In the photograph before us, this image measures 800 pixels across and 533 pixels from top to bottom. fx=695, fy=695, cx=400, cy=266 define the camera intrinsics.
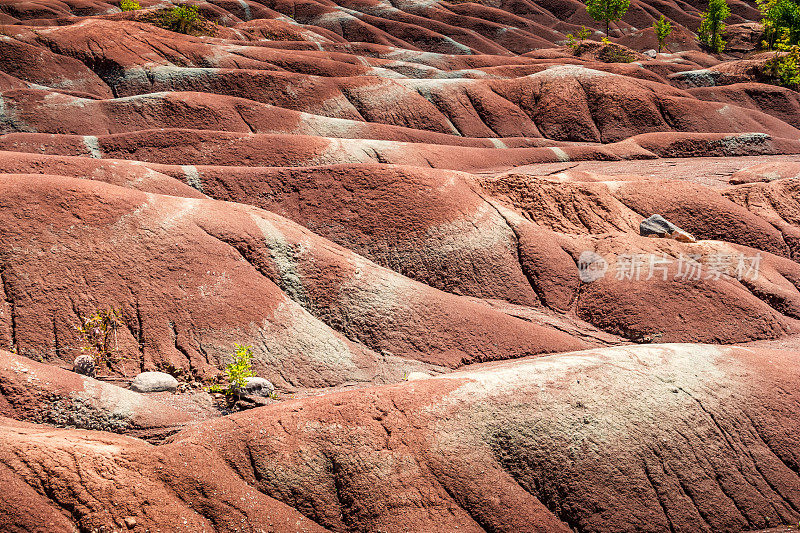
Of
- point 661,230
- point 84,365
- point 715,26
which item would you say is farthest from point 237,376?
point 715,26

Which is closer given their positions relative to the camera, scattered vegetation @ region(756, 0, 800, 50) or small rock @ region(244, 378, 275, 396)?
small rock @ region(244, 378, 275, 396)

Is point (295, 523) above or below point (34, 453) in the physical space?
below

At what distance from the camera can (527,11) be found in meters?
64.3

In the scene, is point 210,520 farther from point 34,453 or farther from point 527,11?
point 527,11

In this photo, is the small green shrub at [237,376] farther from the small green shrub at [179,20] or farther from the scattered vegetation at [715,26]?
the scattered vegetation at [715,26]

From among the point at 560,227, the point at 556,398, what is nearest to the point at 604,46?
the point at 560,227

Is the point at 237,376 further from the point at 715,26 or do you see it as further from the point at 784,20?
the point at 715,26

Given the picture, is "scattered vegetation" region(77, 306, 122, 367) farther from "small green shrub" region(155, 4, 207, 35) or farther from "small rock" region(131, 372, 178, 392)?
"small green shrub" region(155, 4, 207, 35)

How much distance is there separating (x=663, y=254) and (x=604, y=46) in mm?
34781

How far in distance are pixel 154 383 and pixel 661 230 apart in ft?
37.5

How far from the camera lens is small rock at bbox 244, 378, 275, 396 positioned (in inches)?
388

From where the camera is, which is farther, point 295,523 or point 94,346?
point 94,346

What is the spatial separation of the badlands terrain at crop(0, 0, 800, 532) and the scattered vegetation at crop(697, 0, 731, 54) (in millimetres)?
32108

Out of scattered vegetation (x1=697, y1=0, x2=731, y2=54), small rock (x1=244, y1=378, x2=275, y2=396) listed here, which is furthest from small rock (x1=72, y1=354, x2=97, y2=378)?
scattered vegetation (x1=697, y1=0, x2=731, y2=54)
